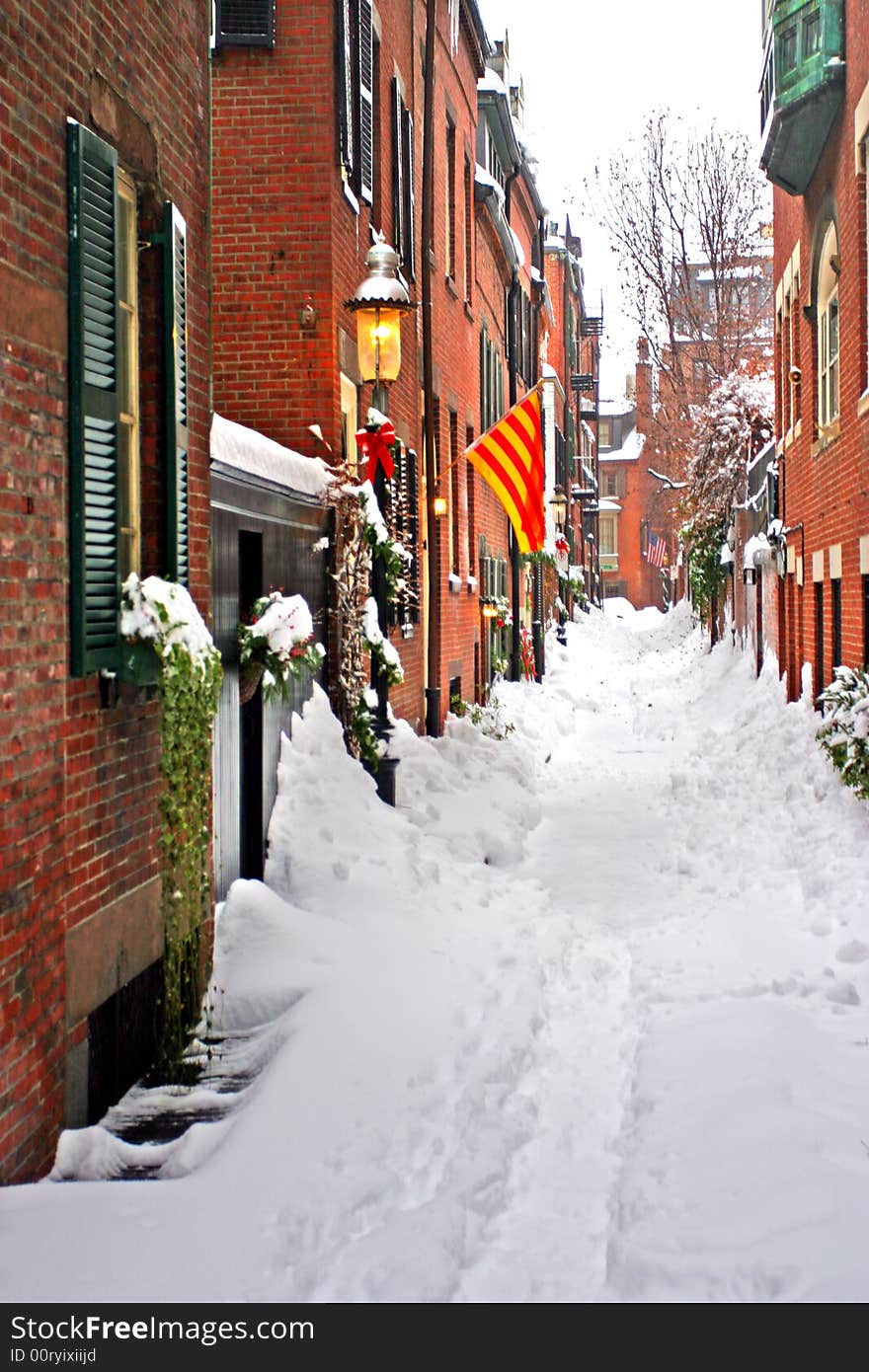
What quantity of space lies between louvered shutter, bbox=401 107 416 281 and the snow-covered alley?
607cm

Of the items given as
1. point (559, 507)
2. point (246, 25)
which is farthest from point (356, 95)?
point (559, 507)

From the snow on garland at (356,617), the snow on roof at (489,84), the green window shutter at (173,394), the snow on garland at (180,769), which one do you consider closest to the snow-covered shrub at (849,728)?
the snow on garland at (356,617)

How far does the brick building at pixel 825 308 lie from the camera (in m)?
12.9

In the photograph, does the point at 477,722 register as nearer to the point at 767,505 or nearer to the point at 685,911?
the point at 767,505

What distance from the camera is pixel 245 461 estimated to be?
27.1 ft

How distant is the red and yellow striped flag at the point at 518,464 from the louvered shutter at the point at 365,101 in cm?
309

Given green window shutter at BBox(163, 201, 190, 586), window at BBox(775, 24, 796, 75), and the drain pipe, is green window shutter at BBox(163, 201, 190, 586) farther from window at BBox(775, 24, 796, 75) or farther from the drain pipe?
window at BBox(775, 24, 796, 75)

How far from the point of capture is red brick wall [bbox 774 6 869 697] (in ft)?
42.2

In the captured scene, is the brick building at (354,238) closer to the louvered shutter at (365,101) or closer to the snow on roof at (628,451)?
the louvered shutter at (365,101)

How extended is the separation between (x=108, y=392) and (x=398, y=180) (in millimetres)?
9787

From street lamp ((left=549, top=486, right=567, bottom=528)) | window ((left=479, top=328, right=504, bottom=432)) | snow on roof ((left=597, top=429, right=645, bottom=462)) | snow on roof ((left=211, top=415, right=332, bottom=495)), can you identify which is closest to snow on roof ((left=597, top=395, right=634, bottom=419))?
snow on roof ((left=597, top=429, right=645, bottom=462))

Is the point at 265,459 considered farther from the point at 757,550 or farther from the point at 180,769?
the point at 757,550
